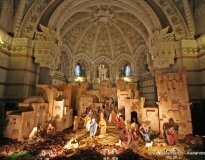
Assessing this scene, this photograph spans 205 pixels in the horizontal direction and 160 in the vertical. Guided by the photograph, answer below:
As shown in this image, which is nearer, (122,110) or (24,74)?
(24,74)

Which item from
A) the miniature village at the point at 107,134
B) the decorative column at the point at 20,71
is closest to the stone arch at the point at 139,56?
the miniature village at the point at 107,134

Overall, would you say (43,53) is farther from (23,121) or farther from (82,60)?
(82,60)

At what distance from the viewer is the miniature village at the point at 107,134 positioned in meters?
5.87

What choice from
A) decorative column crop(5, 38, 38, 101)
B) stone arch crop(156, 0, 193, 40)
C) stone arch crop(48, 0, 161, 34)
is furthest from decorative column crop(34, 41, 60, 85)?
stone arch crop(156, 0, 193, 40)

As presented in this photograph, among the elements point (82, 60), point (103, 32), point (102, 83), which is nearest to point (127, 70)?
point (103, 32)

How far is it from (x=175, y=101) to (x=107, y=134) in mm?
4841

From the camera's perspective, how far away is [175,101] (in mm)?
7934

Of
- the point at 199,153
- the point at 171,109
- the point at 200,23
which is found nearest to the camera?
the point at 199,153

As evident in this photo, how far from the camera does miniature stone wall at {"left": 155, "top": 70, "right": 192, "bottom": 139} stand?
25.2 feet

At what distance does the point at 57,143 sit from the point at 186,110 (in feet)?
25.6

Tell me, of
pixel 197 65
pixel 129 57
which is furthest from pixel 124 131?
pixel 129 57

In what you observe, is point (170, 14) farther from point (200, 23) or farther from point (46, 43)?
point (46, 43)

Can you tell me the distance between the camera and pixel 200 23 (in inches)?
413

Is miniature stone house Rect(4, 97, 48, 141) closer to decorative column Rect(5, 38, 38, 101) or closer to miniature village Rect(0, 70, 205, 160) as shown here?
miniature village Rect(0, 70, 205, 160)
